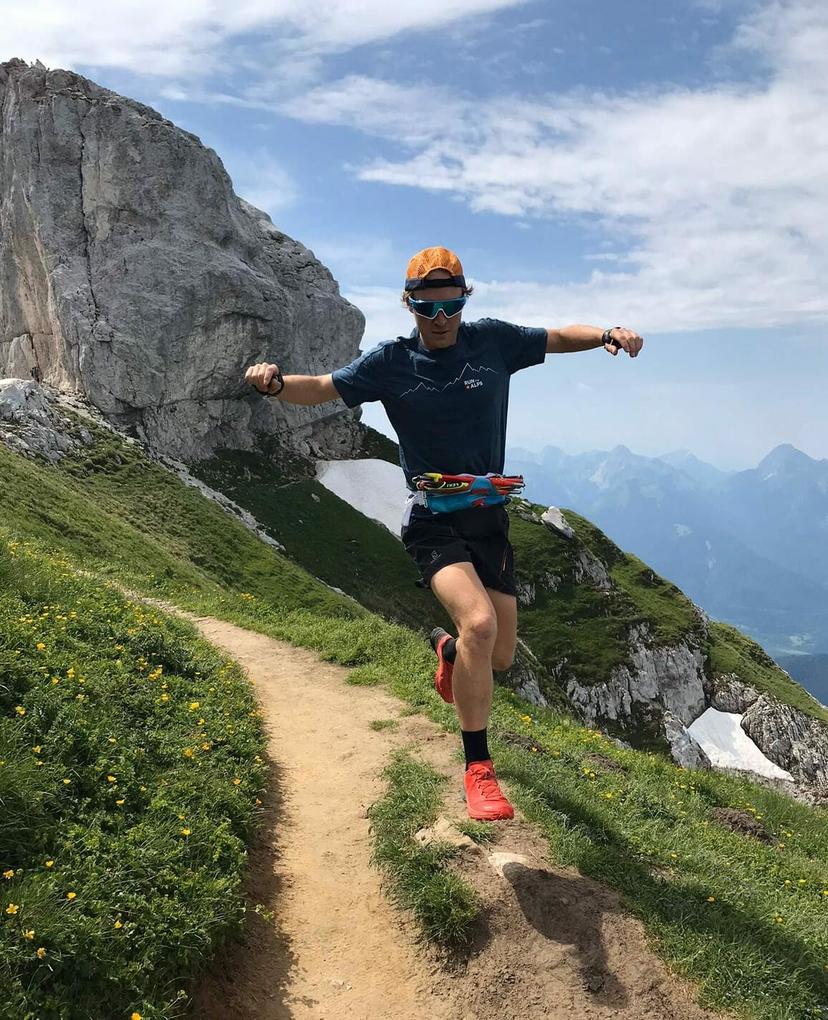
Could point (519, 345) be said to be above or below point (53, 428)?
below

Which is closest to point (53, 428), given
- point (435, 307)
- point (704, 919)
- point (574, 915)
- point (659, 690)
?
point (435, 307)

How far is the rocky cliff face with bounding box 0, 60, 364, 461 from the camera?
6781 cm

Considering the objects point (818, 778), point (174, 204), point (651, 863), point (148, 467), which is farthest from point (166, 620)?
point (818, 778)

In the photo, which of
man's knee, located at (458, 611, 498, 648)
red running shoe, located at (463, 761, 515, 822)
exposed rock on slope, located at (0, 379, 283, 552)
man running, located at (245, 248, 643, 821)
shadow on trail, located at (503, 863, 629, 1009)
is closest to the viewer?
shadow on trail, located at (503, 863, 629, 1009)

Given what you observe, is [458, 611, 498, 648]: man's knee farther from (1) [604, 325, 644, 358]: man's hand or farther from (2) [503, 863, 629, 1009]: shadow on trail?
(1) [604, 325, 644, 358]: man's hand

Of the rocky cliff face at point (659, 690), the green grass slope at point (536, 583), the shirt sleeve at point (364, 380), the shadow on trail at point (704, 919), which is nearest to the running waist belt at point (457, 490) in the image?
the shirt sleeve at point (364, 380)

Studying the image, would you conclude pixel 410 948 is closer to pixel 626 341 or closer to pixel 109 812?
pixel 109 812

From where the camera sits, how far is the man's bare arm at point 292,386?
6.88 meters

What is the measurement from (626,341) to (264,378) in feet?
12.1

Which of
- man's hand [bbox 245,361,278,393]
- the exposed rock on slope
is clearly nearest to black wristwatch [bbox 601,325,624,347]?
man's hand [bbox 245,361,278,393]

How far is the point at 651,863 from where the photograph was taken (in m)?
6.81

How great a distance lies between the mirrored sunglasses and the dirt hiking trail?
17.1 feet

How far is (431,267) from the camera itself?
274 inches

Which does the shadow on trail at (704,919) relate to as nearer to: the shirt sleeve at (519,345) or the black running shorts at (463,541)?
the black running shorts at (463,541)
